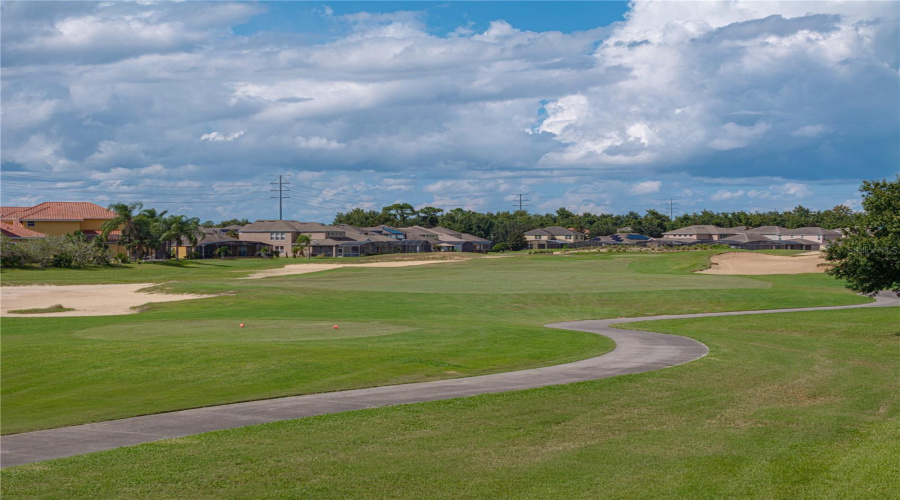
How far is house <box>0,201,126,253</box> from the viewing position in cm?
10721

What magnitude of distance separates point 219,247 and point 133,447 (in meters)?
125

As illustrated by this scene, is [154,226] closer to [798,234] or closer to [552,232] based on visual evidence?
[552,232]

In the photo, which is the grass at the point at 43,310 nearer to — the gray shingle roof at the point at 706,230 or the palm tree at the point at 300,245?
the palm tree at the point at 300,245

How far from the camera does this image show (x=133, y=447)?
11695 millimetres

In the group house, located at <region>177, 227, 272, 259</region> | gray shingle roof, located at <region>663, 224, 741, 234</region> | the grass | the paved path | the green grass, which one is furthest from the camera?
gray shingle roof, located at <region>663, 224, 741, 234</region>

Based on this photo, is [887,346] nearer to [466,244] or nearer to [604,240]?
[466,244]

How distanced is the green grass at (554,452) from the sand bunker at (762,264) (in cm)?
5896

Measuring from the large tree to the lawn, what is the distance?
30.1 ft

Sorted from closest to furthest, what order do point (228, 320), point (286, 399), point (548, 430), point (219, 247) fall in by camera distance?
point (548, 430), point (286, 399), point (228, 320), point (219, 247)

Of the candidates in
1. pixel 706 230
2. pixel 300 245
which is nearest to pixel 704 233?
pixel 706 230

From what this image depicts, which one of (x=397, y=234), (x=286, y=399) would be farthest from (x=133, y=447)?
(x=397, y=234)

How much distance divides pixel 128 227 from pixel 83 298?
2163 inches

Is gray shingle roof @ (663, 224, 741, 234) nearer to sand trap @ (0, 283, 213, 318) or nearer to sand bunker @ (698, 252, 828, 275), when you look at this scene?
sand bunker @ (698, 252, 828, 275)

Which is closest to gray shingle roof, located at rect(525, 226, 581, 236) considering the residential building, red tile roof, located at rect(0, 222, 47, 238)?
the residential building
